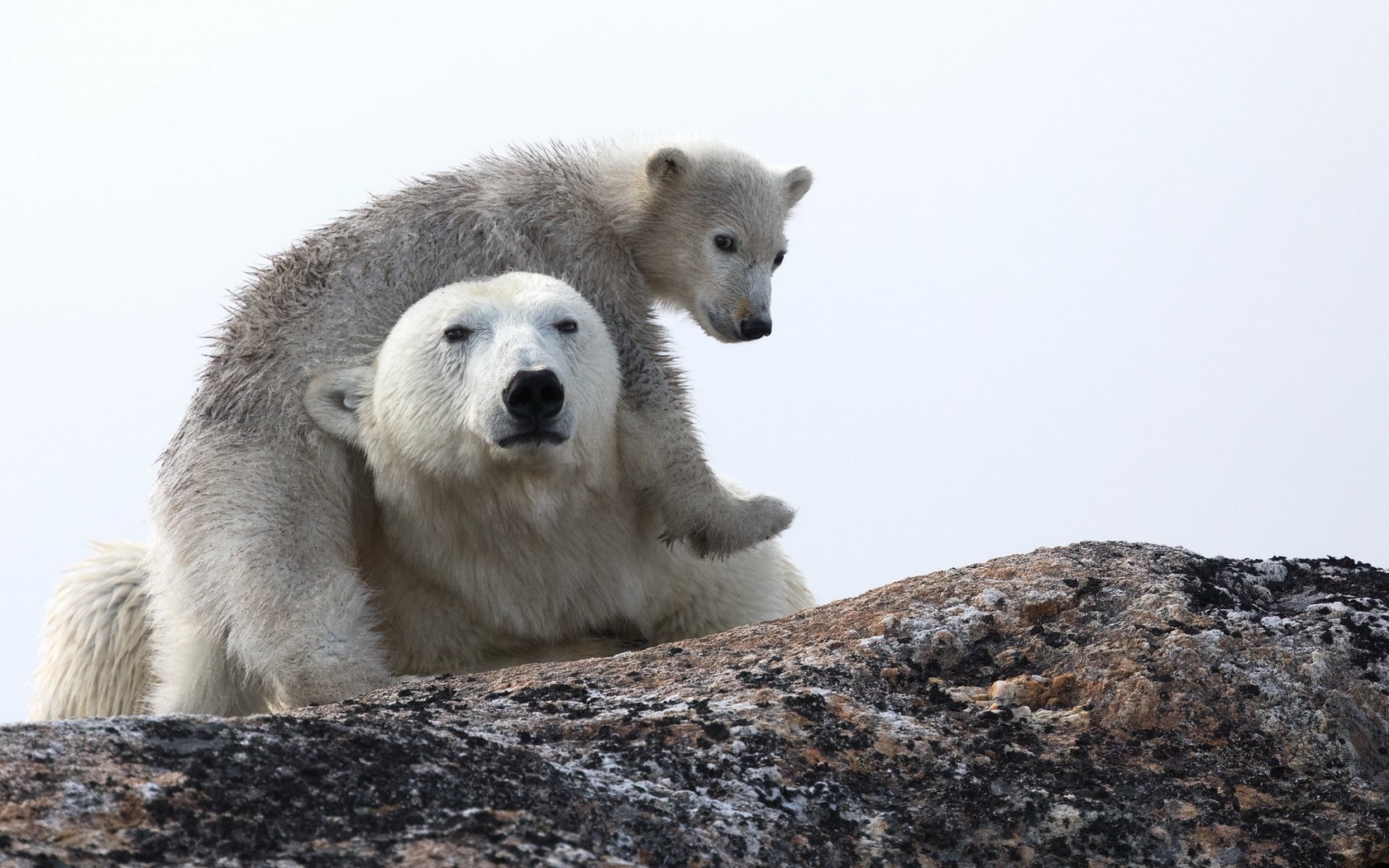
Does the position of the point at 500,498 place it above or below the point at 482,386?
below

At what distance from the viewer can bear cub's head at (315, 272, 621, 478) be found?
17.1 ft

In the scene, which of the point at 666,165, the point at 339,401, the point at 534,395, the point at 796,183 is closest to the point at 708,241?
the point at 666,165

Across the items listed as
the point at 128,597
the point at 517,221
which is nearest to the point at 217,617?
the point at 128,597

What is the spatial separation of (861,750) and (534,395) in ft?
6.97

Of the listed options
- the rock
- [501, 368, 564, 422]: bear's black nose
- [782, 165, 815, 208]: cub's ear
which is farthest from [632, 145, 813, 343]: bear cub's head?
the rock

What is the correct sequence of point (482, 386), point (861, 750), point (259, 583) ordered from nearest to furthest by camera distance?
point (861, 750)
point (482, 386)
point (259, 583)

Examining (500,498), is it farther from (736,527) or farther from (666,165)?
(666,165)

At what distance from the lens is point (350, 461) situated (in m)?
5.88

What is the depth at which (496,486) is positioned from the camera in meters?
5.53

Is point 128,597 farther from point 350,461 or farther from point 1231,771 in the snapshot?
point 1231,771

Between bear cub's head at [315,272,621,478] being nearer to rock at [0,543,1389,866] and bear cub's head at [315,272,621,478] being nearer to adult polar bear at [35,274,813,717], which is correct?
adult polar bear at [35,274,813,717]

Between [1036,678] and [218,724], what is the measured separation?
2.04m

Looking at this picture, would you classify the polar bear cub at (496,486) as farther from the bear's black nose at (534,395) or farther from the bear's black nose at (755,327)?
the bear's black nose at (755,327)

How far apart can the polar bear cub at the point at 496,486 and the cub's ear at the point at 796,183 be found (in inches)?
100.0
